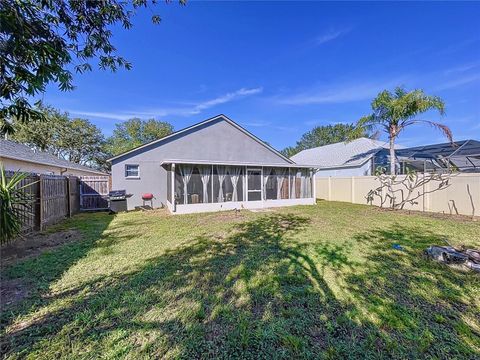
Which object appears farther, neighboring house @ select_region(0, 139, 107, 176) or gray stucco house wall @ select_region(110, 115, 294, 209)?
gray stucco house wall @ select_region(110, 115, 294, 209)

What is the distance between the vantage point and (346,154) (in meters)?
21.2

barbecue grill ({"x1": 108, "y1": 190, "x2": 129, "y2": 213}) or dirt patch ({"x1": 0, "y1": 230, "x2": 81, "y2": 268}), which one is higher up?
barbecue grill ({"x1": 108, "y1": 190, "x2": 129, "y2": 213})

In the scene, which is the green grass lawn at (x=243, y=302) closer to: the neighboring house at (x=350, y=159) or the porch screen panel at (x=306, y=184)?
the porch screen panel at (x=306, y=184)

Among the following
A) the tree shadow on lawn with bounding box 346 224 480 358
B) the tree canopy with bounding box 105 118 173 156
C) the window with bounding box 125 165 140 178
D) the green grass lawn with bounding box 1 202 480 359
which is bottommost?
the tree shadow on lawn with bounding box 346 224 480 358

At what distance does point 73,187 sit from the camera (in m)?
11.5

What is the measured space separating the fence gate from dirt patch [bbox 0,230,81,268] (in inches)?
246

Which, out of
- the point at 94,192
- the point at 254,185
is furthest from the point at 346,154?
the point at 94,192

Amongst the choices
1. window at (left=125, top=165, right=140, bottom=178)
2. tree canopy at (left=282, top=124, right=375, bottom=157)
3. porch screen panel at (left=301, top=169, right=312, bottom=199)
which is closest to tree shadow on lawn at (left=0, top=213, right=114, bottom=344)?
window at (left=125, top=165, right=140, bottom=178)

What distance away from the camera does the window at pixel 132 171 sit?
12797 millimetres

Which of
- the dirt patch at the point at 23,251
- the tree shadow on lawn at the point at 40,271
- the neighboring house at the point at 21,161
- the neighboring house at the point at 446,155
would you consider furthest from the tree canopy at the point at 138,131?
the tree shadow on lawn at the point at 40,271

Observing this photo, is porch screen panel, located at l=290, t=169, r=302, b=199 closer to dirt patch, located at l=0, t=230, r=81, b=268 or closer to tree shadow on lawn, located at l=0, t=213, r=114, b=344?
tree shadow on lawn, located at l=0, t=213, r=114, b=344

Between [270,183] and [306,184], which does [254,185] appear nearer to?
[270,183]

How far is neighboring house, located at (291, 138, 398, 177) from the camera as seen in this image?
18688mm

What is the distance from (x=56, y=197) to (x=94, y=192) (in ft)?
14.4
